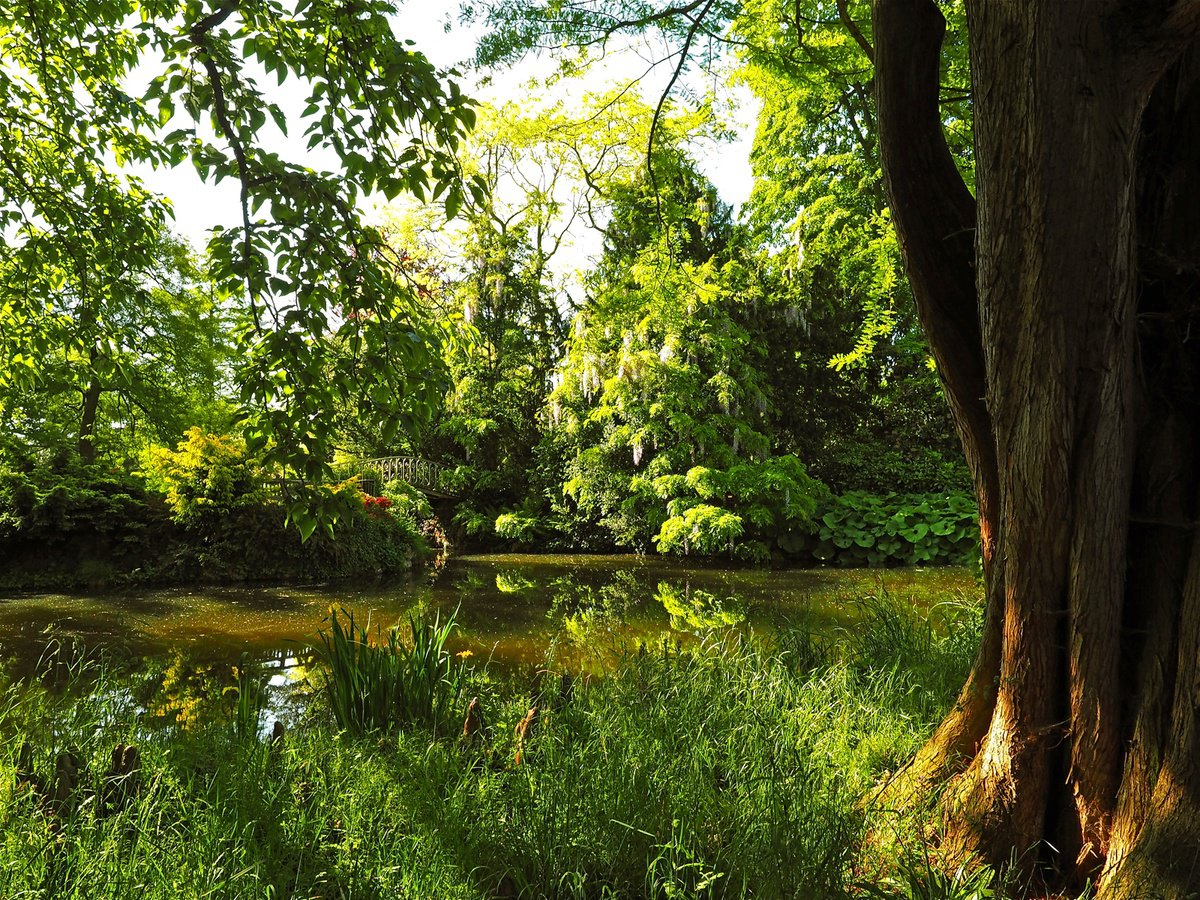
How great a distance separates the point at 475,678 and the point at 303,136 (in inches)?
119

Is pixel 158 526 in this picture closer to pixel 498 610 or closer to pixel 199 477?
pixel 199 477

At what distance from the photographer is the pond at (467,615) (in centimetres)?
541

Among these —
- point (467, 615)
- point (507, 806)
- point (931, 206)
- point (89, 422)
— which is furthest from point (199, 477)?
point (931, 206)

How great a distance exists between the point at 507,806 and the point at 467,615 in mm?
5622

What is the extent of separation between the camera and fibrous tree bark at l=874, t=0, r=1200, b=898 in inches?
65.7

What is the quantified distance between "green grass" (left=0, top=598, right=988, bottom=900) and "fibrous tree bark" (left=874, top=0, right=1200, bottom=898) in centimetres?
39

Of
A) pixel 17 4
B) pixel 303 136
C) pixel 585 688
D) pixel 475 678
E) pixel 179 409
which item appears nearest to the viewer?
pixel 303 136

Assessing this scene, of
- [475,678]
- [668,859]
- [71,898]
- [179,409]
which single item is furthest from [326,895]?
[179,409]

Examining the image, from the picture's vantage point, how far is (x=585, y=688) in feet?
11.6

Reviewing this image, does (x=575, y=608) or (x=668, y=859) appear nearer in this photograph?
(x=668, y=859)

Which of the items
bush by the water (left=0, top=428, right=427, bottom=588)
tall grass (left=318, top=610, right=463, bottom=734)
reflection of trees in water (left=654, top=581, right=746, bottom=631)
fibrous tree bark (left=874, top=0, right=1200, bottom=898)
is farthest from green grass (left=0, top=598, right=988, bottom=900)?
bush by the water (left=0, top=428, right=427, bottom=588)

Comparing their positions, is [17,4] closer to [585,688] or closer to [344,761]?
[344,761]

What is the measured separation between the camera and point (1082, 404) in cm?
179

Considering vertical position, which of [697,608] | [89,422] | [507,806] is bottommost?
[697,608]
